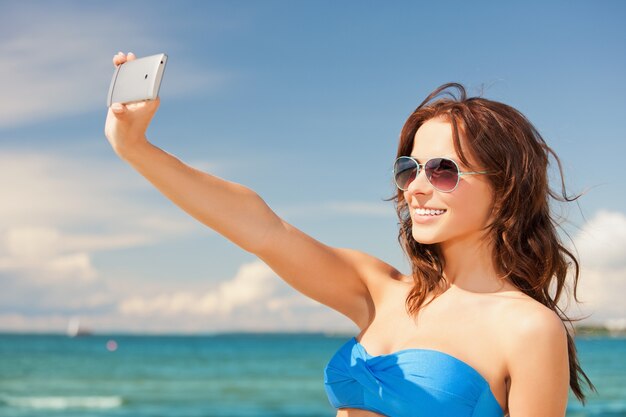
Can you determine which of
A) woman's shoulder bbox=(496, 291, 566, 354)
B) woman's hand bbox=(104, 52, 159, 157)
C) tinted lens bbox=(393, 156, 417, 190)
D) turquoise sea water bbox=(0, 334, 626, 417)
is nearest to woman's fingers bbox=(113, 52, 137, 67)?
woman's hand bbox=(104, 52, 159, 157)

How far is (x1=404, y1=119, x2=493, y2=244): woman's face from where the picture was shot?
2553 mm

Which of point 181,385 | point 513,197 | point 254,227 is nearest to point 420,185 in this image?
point 513,197

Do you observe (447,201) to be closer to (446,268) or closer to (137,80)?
(446,268)

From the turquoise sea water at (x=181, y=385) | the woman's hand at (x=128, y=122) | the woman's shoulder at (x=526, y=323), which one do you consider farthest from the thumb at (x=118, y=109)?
the turquoise sea water at (x=181, y=385)

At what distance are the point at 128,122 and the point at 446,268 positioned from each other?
1.09 metres

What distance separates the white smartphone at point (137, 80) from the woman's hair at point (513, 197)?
923 mm

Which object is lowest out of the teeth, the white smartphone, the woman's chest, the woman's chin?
the woman's chest

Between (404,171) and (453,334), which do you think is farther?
(404,171)

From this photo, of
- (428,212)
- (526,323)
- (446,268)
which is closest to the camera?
(526,323)

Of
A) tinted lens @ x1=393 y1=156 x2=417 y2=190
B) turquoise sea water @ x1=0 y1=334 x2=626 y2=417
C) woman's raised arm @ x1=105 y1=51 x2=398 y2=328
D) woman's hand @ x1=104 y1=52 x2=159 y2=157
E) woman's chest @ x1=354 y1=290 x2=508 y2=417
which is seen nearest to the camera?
woman's hand @ x1=104 y1=52 x2=159 y2=157

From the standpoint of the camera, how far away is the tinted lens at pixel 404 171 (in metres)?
2.65

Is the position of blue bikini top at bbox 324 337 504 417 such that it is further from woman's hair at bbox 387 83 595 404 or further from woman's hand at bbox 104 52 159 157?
woman's hand at bbox 104 52 159 157

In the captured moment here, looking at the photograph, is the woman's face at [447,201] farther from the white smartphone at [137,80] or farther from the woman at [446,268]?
the white smartphone at [137,80]

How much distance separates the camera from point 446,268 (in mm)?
2734
